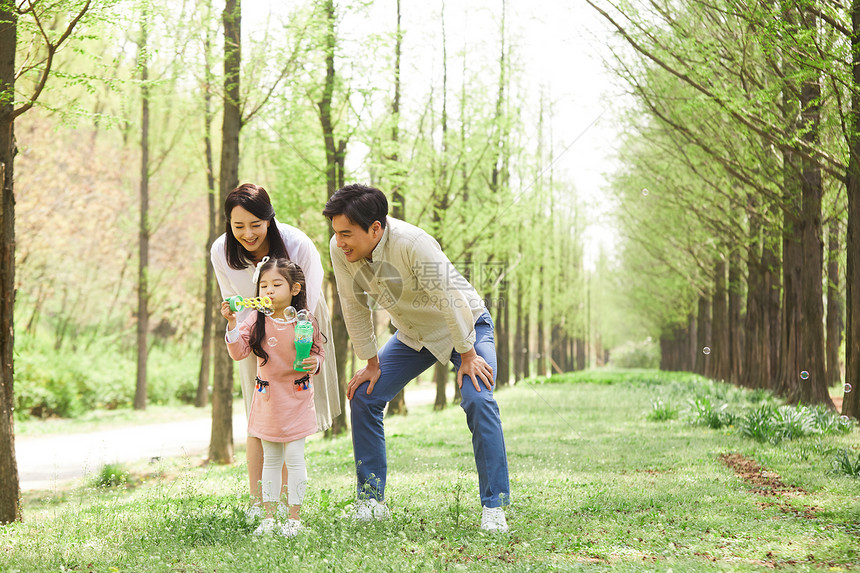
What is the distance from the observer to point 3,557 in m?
3.47

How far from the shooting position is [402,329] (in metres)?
4.34

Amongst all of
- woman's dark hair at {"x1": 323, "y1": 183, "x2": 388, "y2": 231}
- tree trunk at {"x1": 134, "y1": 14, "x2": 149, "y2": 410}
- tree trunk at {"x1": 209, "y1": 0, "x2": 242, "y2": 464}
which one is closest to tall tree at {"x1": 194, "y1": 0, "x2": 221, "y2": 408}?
tree trunk at {"x1": 209, "y1": 0, "x2": 242, "y2": 464}

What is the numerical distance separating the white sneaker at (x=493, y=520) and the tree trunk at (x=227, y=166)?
18.2 feet

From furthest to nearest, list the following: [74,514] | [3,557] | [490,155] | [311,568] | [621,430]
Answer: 1. [490,155]
2. [621,430]
3. [74,514]
4. [3,557]
5. [311,568]

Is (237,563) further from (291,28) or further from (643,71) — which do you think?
(643,71)

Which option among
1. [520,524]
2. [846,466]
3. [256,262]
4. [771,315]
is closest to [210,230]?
[256,262]

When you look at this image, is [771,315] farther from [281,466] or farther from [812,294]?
[281,466]

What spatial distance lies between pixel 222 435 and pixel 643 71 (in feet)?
24.6

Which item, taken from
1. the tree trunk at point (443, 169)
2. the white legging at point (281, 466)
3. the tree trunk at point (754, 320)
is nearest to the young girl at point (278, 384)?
the white legging at point (281, 466)

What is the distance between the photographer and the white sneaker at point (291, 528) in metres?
3.67

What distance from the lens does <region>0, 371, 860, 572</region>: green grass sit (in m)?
3.28

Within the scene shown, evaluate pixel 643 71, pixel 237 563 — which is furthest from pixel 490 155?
pixel 237 563

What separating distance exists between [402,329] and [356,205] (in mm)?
887

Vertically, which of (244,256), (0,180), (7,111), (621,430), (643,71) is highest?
(643,71)
